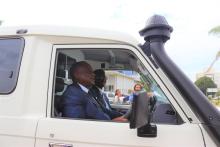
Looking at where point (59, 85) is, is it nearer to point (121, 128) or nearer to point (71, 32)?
point (71, 32)

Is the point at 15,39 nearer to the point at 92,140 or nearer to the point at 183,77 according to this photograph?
the point at 92,140

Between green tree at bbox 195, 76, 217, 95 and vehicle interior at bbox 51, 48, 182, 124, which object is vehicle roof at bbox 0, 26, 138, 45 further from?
green tree at bbox 195, 76, 217, 95

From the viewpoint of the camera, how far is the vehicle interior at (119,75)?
2939 millimetres

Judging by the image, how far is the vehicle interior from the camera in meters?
2.94

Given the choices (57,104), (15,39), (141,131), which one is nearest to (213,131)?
(141,131)

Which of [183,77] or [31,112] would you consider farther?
[31,112]

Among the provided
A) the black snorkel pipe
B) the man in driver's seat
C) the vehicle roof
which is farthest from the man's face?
the black snorkel pipe

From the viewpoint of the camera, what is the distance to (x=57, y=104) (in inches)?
128

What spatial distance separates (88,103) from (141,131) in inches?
30.4

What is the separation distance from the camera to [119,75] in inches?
159

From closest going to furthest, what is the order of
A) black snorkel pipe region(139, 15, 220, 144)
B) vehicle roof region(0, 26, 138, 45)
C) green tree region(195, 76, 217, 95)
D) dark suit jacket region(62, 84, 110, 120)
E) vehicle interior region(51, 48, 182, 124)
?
black snorkel pipe region(139, 15, 220, 144) < vehicle interior region(51, 48, 182, 124) < vehicle roof region(0, 26, 138, 45) < dark suit jacket region(62, 84, 110, 120) < green tree region(195, 76, 217, 95)

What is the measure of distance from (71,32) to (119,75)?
1011mm

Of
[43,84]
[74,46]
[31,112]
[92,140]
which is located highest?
[74,46]

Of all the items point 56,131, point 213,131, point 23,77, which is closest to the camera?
point 213,131
